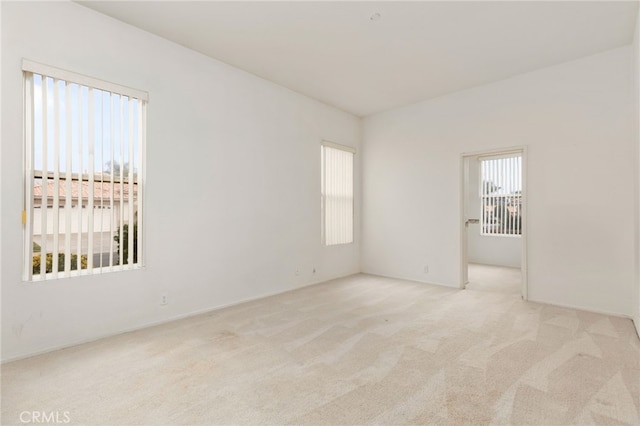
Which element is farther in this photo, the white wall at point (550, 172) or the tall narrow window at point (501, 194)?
the tall narrow window at point (501, 194)

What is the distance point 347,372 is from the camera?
2.28m

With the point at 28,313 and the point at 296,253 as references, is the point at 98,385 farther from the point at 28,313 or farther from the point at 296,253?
the point at 296,253

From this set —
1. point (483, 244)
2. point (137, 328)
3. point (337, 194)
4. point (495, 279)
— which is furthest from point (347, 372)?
point (483, 244)

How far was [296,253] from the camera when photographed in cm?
484

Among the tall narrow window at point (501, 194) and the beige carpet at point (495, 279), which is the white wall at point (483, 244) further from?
the beige carpet at point (495, 279)

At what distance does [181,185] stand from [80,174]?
919 millimetres

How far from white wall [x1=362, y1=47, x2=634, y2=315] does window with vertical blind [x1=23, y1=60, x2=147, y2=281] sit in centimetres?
415

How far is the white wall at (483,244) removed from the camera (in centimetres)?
668

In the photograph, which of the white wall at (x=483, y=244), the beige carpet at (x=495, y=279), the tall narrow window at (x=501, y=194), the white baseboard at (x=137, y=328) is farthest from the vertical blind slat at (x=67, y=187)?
the tall narrow window at (x=501, y=194)

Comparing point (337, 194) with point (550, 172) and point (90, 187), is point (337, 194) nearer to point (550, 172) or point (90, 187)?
point (550, 172)

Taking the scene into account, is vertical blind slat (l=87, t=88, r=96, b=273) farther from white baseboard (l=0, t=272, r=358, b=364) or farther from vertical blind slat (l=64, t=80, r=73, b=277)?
white baseboard (l=0, t=272, r=358, b=364)

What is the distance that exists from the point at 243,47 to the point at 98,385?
11.4ft

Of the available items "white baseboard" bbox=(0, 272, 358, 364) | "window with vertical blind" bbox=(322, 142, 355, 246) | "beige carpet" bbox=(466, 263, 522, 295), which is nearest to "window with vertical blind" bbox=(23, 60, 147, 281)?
"white baseboard" bbox=(0, 272, 358, 364)

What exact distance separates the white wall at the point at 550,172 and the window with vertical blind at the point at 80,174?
4154mm
